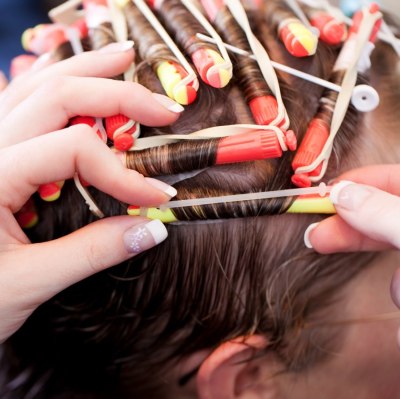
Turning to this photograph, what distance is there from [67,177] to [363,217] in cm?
35

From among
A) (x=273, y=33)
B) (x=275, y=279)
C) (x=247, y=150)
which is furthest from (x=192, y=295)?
(x=273, y=33)

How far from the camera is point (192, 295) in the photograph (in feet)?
2.32

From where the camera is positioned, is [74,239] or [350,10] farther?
[350,10]

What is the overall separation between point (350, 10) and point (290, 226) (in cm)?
34

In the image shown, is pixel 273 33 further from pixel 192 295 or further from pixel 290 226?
pixel 192 295

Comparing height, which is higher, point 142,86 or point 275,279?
point 142,86

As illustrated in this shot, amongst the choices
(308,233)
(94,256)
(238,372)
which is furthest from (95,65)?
(238,372)

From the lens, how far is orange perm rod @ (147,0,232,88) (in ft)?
2.12

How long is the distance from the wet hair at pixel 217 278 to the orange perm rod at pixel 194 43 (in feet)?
0.11

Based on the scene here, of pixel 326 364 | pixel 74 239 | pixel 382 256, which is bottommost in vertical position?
pixel 326 364

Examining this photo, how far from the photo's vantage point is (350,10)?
2.49 ft

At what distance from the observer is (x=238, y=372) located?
29.8 inches

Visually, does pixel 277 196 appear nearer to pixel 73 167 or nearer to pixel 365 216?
pixel 365 216

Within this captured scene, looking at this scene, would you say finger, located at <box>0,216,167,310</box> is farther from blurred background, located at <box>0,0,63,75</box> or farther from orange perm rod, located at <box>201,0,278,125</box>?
blurred background, located at <box>0,0,63,75</box>
